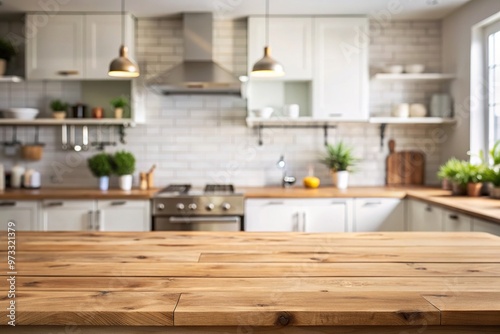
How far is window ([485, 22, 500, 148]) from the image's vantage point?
4.29 m

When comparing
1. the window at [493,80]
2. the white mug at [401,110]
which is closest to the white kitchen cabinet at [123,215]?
the white mug at [401,110]

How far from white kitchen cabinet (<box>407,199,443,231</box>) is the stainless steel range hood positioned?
1879mm

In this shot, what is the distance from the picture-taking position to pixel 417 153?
523 cm

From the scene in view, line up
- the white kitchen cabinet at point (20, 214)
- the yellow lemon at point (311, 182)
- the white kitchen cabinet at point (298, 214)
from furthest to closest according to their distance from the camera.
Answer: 1. the yellow lemon at point (311, 182)
2. the white kitchen cabinet at point (298, 214)
3. the white kitchen cabinet at point (20, 214)

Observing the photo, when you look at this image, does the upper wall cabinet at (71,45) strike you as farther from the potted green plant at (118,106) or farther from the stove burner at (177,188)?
the stove burner at (177,188)

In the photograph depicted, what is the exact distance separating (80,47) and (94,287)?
391 centimetres

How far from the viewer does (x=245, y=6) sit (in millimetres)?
4637

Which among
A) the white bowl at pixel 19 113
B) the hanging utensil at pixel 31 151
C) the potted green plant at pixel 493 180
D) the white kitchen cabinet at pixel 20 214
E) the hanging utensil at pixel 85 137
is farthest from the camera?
the hanging utensil at pixel 85 137

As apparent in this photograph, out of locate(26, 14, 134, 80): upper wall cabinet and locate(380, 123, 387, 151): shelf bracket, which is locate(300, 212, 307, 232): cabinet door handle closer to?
locate(380, 123, 387, 151): shelf bracket

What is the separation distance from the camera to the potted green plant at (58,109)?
486cm

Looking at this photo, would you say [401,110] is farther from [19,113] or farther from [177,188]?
[19,113]

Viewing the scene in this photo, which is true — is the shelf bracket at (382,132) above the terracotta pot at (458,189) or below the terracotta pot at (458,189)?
above

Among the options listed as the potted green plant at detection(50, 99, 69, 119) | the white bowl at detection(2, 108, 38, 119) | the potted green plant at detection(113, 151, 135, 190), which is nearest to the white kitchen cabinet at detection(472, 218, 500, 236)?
the potted green plant at detection(113, 151, 135, 190)

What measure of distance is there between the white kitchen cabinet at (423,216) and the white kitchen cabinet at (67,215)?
2.80 metres
